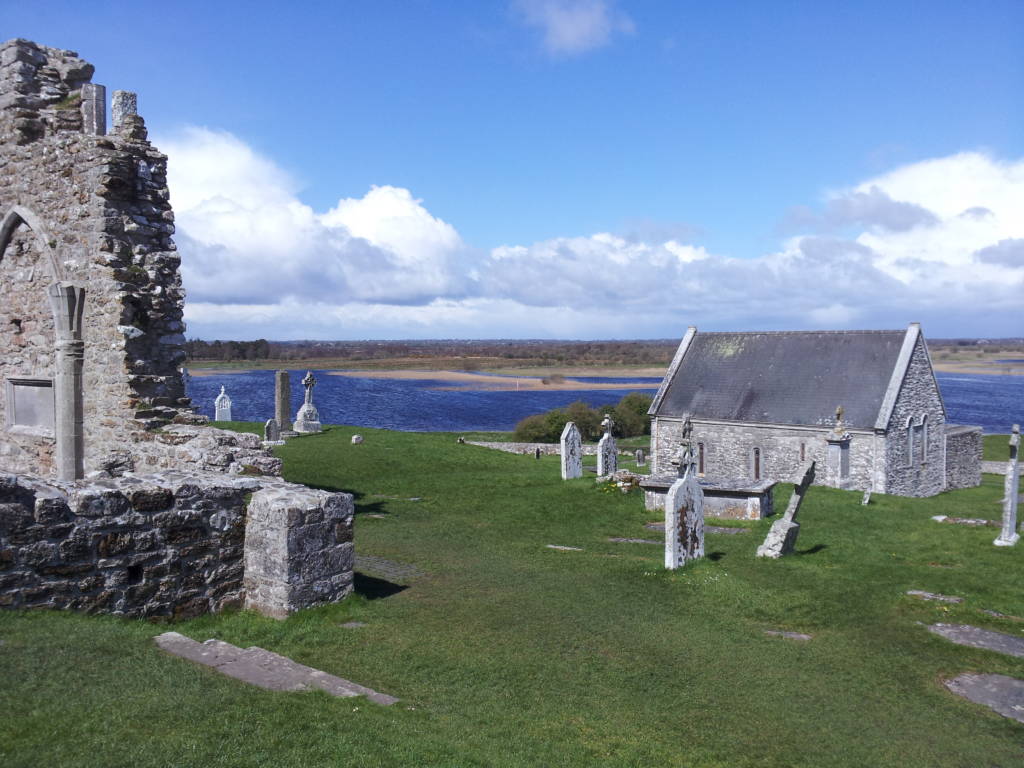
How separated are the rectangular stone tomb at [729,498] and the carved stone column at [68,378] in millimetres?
11865

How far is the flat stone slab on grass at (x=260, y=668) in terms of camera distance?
585cm

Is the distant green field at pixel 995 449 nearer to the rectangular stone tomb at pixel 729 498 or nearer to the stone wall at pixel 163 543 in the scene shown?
the rectangular stone tomb at pixel 729 498

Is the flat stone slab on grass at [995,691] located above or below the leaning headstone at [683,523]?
below

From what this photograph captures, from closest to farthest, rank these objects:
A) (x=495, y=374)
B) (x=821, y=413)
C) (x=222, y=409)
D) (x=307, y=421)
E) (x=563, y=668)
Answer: (x=563, y=668) < (x=821, y=413) < (x=307, y=421) < (x=222, y=409) < (x=495, y=374)

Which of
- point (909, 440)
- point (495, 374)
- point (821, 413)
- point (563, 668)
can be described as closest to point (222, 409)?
point (821, 413)

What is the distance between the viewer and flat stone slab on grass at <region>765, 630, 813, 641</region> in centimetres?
905

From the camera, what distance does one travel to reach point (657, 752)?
5.71 meters

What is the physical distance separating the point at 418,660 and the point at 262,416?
50.2 metres

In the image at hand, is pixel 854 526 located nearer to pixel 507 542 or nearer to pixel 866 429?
pixel 507 542

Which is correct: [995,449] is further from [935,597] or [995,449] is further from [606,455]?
[935,597]

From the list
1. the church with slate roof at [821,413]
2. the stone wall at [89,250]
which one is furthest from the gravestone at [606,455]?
Answer: the stone wall at [89,250]

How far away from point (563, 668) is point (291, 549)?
10.0 feet

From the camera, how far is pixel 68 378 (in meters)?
11.6

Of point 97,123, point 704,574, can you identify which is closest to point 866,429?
point 704,574
